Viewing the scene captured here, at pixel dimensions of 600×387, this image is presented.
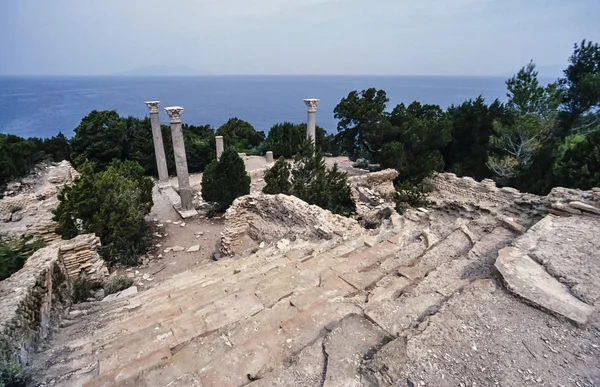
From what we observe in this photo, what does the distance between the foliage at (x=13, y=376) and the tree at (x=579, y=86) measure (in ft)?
83.0

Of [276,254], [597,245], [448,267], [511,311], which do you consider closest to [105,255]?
[276,254]

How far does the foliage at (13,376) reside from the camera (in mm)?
3066

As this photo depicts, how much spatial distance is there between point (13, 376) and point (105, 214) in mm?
7113

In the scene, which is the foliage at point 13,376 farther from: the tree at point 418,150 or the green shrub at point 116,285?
the tree at point 418,150

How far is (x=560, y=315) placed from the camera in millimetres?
3311

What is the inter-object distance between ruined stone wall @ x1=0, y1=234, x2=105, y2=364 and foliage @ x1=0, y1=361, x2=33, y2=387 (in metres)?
0.31

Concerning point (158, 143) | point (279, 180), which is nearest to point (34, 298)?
point (279, 180)

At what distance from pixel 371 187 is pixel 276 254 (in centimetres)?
1038

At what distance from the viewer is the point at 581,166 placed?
1323 cm

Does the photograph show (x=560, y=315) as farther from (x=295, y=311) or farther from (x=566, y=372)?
(x=295, y=311)

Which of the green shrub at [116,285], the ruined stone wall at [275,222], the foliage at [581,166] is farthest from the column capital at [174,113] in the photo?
the foliage at [581,166]

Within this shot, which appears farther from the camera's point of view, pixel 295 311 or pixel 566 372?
pixel 295 311

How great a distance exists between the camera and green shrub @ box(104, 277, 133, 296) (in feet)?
24.4

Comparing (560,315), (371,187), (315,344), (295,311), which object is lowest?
→ (371,187)
